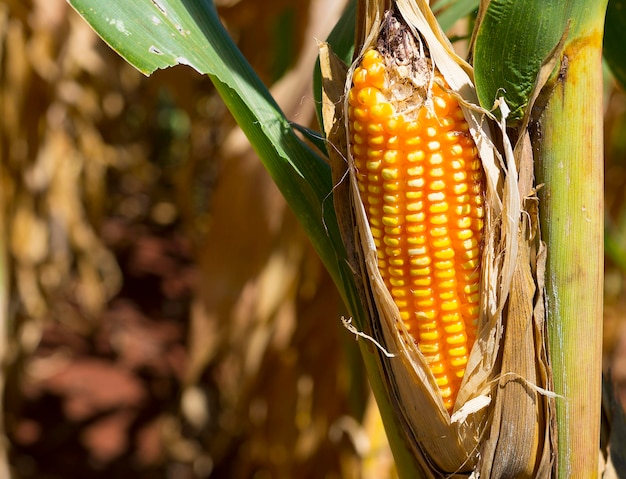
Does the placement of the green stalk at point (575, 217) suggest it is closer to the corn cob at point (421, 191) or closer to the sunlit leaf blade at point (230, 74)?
the corn cob at point (421, 191)

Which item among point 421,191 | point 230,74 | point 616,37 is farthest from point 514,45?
point 616,37

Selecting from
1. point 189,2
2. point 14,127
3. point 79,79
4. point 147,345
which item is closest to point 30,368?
point 147,345

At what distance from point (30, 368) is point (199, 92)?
1.92m

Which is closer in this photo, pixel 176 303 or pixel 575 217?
pixel 575 217

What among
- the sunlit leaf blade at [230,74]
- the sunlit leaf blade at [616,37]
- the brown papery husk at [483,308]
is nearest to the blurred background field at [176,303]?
the sunlit leaf blade at [230,74]

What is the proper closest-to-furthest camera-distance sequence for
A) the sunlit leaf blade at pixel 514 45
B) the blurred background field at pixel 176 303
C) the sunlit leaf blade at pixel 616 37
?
the sunlit leaf blade at pixel 514 45
the sunlit leaf blade at pixel 616 37
the blurred background field at pixel 176 303

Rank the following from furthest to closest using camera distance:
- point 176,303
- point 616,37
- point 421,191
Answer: point 176,303 < point 616,37 < point 421,191

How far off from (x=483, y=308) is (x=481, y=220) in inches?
3.0

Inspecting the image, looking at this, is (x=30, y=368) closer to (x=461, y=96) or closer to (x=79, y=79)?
(x=79, y=79)

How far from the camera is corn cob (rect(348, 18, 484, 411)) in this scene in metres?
0.52

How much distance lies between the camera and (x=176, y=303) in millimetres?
4066

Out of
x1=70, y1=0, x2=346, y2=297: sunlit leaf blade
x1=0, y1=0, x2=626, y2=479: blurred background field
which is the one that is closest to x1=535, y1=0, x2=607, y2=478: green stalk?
x1=70, y1=0, x2=346, y2=297: sunlit leaf blade

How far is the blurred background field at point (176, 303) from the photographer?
1.39m

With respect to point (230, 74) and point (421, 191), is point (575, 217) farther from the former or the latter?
point (230, 74)
